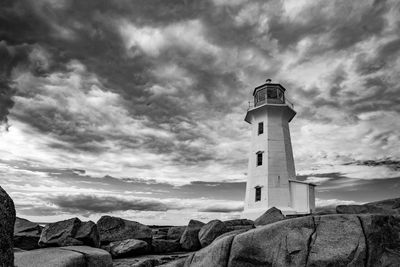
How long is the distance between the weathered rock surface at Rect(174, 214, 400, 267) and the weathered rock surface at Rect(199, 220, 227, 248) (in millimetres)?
5874

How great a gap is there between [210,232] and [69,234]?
5.87 meters

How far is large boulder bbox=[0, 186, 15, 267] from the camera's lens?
12.3ft

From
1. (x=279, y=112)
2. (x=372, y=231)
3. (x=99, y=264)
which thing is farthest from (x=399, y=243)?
(x=279, y=112)

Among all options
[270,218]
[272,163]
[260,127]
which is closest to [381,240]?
[270,218]

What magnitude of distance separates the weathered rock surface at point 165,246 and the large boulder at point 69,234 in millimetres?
3490

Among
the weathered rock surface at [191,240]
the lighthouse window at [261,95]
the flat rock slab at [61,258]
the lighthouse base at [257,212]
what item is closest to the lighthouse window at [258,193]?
the lighthouse base at [257,212]

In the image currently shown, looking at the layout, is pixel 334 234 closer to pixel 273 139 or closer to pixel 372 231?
pixel 372 231

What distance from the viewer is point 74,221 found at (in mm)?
11156

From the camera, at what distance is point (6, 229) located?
386cm

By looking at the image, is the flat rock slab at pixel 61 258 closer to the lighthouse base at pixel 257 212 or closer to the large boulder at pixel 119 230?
the large boulder at pixel 119 230

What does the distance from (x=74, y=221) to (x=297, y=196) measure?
18295mm

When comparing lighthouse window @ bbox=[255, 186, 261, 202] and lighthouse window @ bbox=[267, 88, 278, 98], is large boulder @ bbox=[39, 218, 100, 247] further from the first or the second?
lighthouse window @ bbox=[267, 88, 278, 98]

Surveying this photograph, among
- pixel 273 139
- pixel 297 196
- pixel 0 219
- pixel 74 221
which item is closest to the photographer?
pixel 0 219

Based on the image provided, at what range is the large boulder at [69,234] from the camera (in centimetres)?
1035
